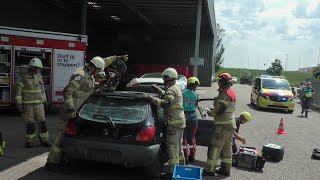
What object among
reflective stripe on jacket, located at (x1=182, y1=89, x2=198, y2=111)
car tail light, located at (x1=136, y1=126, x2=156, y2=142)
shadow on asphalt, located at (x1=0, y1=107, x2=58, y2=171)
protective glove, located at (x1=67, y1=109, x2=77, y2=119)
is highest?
reflective stripe on jacket, located at (x1=182, y1=89, x2=198, y2=111)

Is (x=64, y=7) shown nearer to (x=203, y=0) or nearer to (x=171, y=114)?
(x=203, y=0)

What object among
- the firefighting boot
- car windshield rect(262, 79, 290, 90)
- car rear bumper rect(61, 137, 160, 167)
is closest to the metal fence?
car windshield rect(262, 79, 290, 90)

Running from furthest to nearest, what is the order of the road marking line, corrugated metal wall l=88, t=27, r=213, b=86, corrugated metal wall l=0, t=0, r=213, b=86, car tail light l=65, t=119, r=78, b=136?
corrugated metal wall l=88, t=27, r=213, b=86, corrugated metal wall l=0, t=0, r=213, b=86, the road marking line, car tail light l=65, t=119, r=78, b=136

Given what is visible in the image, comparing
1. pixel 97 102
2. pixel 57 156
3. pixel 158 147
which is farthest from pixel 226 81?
pixel 57 156

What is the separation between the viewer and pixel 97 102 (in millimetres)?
6535

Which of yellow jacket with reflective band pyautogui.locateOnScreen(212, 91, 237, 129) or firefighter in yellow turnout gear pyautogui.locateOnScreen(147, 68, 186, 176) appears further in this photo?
yellow jacket with reflective band pyautogui.locateOnScreen(212, 91, 237, 129)

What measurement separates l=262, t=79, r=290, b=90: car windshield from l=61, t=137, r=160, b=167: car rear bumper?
53.7 feet

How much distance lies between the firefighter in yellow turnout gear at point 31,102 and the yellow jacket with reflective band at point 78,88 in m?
1.81

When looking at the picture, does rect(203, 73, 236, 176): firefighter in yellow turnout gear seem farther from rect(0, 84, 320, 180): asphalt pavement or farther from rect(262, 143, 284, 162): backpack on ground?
rect(262, 143, 284, 162): backpack on ground

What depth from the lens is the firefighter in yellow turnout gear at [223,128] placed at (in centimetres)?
694

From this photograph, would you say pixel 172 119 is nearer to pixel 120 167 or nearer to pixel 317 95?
pixel 120 167

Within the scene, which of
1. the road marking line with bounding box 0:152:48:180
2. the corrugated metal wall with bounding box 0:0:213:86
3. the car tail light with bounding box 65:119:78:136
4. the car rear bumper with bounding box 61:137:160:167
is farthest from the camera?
the corrugated metal wall with bounding box 0:0:213:86

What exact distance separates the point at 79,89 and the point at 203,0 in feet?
55.6

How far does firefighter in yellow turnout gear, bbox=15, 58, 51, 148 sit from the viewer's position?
841cm
